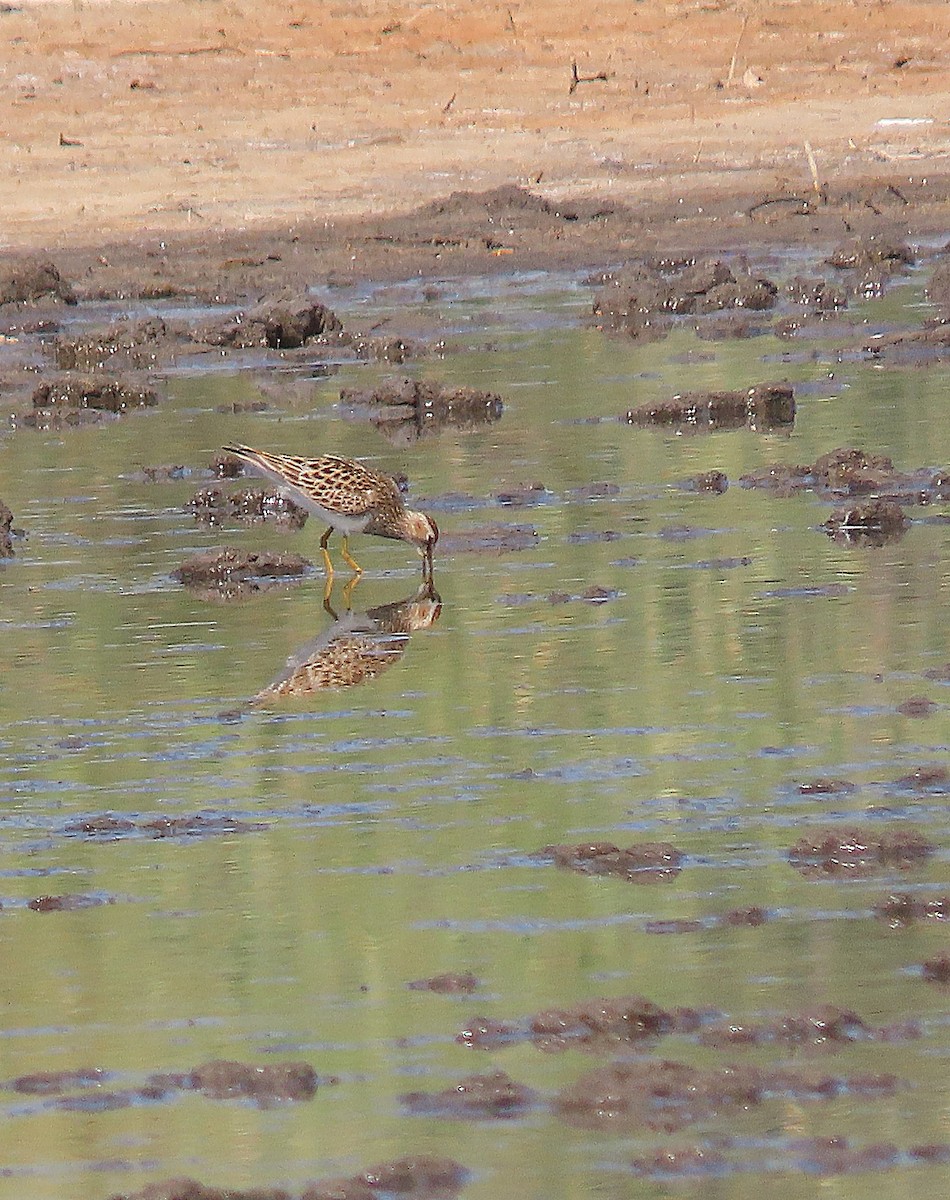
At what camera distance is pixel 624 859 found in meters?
6.38

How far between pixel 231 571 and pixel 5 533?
128 centimetres

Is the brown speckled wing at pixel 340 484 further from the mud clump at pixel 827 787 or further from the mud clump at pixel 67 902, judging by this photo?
the mud clump at pixel 67 902

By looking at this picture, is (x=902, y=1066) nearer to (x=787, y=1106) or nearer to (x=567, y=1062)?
(x=787, y=1106)

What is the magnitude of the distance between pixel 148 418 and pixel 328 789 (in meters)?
7.28

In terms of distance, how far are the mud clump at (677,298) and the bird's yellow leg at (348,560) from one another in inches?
247

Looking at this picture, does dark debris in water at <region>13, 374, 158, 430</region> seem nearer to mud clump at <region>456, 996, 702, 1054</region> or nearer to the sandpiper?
the sandpiper

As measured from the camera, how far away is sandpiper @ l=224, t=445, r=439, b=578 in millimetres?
10109

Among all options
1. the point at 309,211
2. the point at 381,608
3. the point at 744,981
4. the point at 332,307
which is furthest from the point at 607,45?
the point at 744,981

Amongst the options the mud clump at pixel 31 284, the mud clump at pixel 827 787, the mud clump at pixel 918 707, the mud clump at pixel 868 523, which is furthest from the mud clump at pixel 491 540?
the mud clump at pixel 31 284

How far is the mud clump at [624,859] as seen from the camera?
248 inches

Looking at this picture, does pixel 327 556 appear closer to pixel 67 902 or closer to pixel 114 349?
pixel 67 902

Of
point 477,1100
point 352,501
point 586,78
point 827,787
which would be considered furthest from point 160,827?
point 586,78

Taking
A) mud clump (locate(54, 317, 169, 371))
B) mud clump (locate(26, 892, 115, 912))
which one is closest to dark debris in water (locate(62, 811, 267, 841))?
mud clump (locate(26, 892, 115, 912))

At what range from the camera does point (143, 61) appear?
26.0 meters
